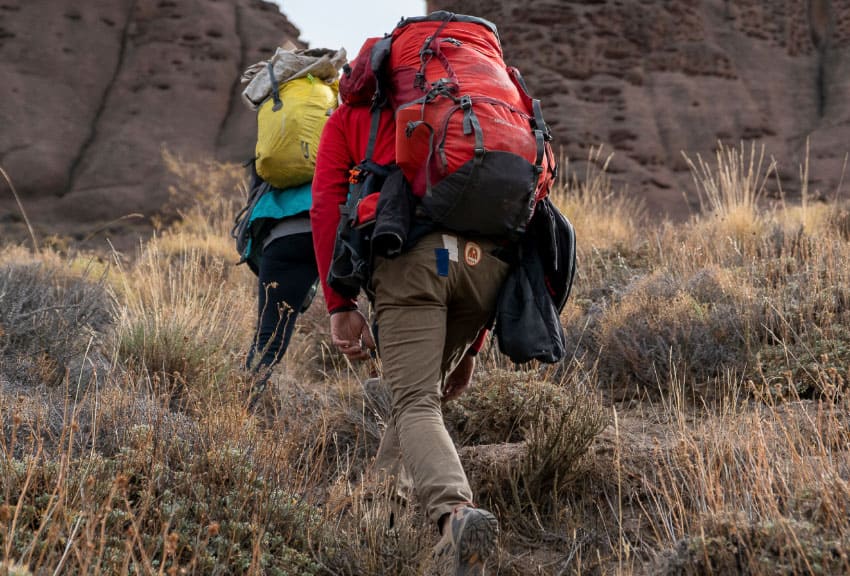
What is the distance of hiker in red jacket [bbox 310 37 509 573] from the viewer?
254 centimetres

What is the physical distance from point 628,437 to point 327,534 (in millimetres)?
1760

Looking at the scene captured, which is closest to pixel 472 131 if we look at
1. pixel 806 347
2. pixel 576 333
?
pixel 806 347

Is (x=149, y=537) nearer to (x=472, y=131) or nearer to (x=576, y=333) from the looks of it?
(x=472, y=131)

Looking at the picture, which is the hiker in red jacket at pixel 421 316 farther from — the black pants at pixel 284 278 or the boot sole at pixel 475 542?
the black pants at pixel 284 278

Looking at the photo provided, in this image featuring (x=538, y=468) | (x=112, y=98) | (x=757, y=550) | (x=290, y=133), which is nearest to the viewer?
(x=757, y=550)

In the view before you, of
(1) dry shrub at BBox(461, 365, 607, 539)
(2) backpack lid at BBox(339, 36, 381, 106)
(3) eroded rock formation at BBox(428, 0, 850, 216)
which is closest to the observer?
(2) backpack lid at BBox(339, 36, 381, 106)

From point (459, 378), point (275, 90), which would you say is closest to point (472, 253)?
point (459, 378)

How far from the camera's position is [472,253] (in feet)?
9.12

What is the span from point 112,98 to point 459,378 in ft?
71.2

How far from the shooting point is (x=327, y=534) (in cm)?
287

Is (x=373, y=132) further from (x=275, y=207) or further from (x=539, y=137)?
(x=275, y=207)

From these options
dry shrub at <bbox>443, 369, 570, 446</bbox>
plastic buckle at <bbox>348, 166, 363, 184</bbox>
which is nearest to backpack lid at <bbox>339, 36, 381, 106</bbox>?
plastic buckle at <bbox>348, 166, 363, 184</bbox>

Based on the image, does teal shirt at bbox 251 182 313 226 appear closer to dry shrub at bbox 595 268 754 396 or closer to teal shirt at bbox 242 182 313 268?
teal shirt at bbox 242 182 313 268

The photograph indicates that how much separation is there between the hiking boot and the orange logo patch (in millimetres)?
821
